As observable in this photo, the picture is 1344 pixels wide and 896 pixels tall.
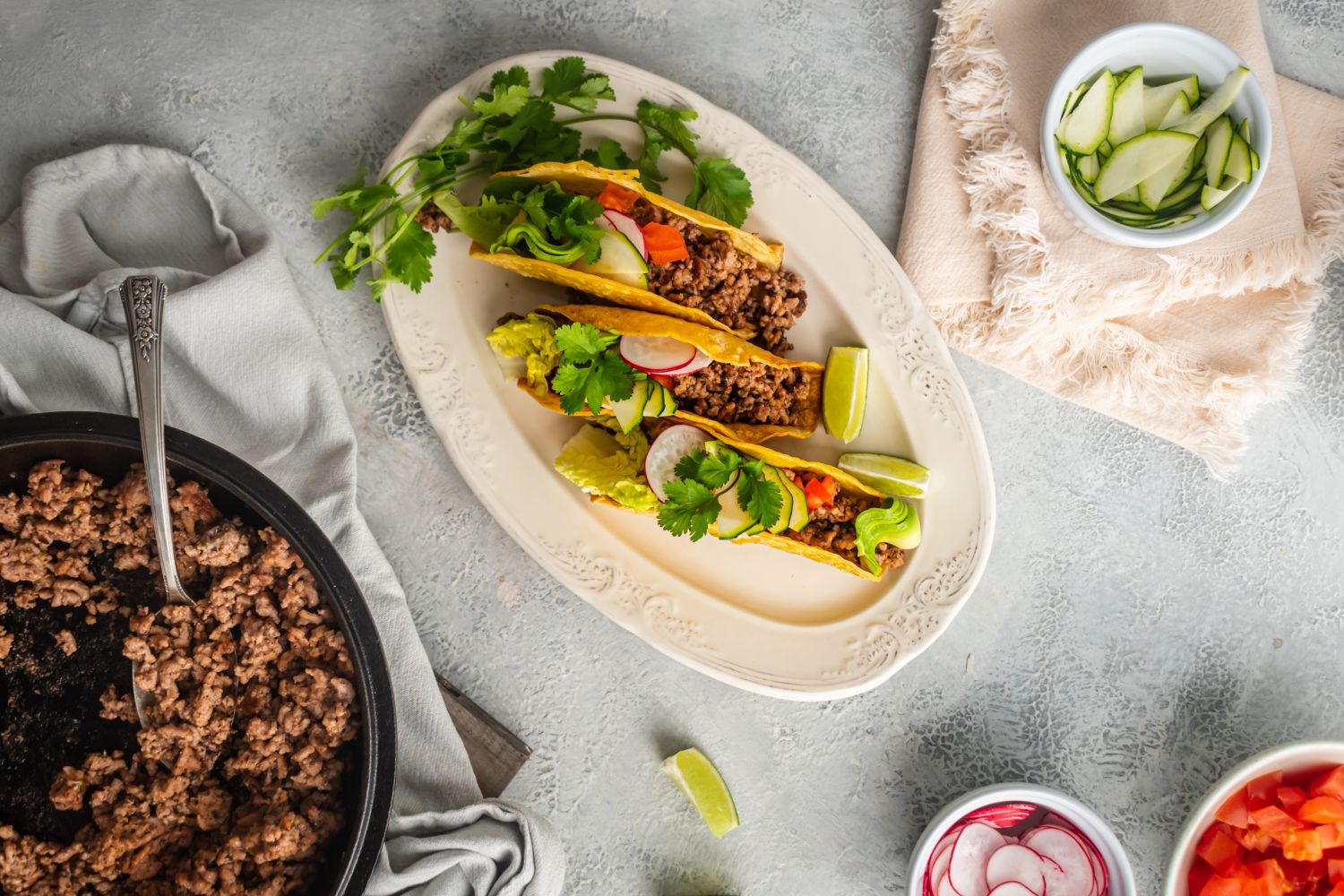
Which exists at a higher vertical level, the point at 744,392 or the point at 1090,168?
the point at 1090,168

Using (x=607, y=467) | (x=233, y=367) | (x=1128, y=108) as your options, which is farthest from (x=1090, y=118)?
(x=233, y=367)

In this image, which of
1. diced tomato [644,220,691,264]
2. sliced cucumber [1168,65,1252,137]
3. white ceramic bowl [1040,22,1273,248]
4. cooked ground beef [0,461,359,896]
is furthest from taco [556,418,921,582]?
sliced cucumber [1168,65,1252,137]

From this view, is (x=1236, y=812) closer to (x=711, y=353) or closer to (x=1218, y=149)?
(x=1218, y=149)

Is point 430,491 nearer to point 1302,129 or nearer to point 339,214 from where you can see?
point 339,214

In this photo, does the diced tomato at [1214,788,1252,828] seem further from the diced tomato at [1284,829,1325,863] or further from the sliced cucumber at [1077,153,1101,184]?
the sliced cucumber at [1077,153,1101,184]

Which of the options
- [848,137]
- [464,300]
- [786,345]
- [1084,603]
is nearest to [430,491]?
[464,300]

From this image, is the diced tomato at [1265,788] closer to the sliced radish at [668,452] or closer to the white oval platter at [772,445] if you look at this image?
the white oval platter at [772,445]
